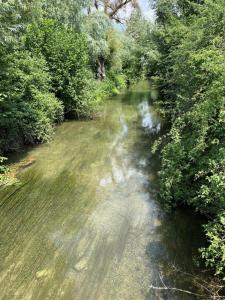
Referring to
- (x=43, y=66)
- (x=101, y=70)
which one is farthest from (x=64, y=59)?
(x=101, y=70)

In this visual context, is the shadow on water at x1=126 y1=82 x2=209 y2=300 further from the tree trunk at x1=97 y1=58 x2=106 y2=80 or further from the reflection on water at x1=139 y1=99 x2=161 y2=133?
the tree trunk at x1=97 y1=58 x2=106 y2=80

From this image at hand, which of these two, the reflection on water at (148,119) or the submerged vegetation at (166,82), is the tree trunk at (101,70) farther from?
the reflection on water at (148,119)

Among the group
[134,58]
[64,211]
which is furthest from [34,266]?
[134,58]

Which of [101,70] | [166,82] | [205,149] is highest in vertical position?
[101,70]

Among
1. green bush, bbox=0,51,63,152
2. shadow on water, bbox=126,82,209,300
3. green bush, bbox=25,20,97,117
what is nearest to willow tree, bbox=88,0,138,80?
green bush, bbox=25,20,97,117

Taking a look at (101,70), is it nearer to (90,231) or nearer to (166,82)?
(166,82)

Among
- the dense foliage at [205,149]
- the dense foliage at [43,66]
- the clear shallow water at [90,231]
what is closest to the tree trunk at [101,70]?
the dense foliage at [43,66]
